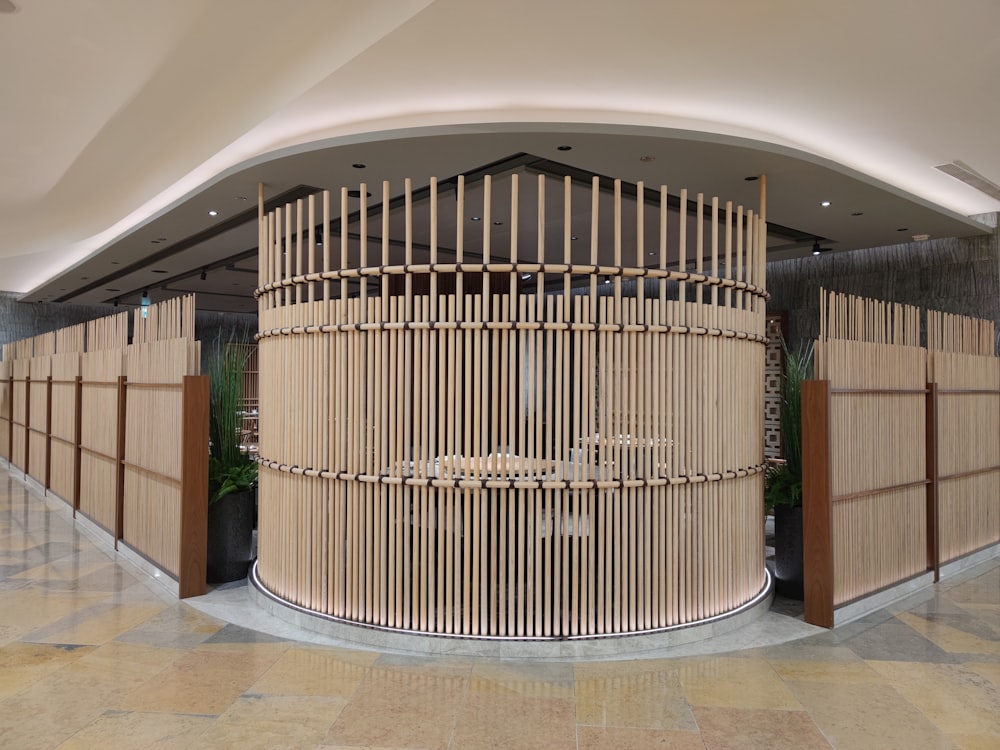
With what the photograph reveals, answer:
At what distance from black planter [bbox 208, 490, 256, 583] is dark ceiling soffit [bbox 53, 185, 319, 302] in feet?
7.40

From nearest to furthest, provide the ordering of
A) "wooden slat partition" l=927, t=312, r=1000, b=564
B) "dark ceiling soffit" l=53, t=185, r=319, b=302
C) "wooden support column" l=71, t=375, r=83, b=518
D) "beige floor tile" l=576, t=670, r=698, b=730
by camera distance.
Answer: "beige floor tile" l=576, t=670, r=698, b=730 < "wooden slat partition" l=927, t=312, r=1000, b=564 < "dark ceiling soffit" l=53, t=185, r=319, b=302 < "wooden support column" l=71, t=375, r=83, b=518

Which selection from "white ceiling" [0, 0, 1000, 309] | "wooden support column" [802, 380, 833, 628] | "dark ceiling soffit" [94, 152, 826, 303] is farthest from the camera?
"dark ceiling soffit" [94, 152, 826, 303]

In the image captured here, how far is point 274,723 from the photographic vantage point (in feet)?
9.44

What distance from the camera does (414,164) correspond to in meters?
4.74

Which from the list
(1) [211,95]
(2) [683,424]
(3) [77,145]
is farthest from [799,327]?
(3) [77,145]

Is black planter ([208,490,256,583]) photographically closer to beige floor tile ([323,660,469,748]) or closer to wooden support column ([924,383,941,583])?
beige floor tile ([323,660,469,748])

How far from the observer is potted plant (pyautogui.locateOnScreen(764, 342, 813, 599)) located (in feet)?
14.8

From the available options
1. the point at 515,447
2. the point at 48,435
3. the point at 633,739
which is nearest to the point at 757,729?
the point at 633,739

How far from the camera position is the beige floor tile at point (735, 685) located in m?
3.09

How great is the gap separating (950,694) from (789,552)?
4.56 ft

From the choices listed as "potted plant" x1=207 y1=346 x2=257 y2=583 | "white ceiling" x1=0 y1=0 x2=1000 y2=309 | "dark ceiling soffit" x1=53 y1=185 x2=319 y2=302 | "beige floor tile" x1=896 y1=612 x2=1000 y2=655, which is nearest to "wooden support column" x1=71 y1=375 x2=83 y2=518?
"dark ceiling soffit" x1=53 y1=185 x2=319 y2=302

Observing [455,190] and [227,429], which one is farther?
[455,190]

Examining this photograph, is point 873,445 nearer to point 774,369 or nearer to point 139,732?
point 139,732

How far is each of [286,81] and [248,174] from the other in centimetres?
83
